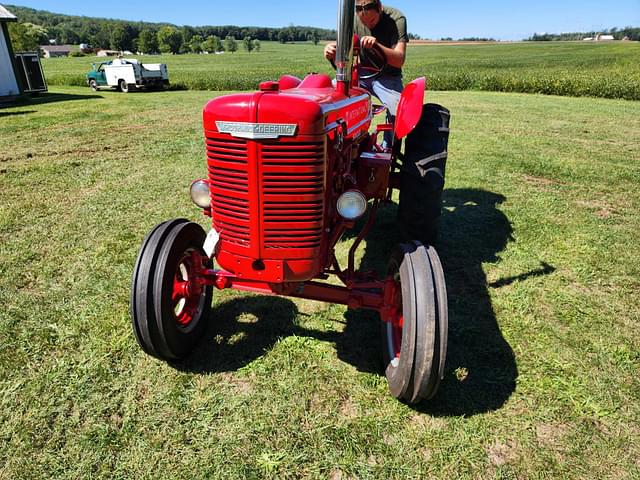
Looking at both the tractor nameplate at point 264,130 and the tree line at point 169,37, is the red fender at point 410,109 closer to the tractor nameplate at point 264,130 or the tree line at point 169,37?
the tractor nameplate at point 264,130

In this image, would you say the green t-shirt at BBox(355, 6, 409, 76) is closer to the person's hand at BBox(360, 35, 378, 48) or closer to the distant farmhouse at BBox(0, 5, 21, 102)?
the person's hand at BBox(360, 35, 378, 48)

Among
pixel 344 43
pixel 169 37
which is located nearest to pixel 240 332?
pixel 344 43

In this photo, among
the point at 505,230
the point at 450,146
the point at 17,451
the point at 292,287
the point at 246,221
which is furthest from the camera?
the point at 450,146

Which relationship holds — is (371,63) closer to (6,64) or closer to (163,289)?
(163,289)

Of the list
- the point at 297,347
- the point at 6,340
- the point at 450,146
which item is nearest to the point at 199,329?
the point at 297,347

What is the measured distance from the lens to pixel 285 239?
7.49ft

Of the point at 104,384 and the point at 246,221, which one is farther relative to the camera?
the point at 104,384

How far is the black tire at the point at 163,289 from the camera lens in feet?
7.82

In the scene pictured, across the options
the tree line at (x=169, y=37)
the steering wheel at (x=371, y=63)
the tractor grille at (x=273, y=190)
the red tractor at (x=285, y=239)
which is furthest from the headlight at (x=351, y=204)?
the tree line at (x=169, y=37)

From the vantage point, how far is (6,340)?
288 cm

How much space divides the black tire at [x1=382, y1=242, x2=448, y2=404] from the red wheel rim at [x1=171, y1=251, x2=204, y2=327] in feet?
4.12

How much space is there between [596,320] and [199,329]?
9.06 feet

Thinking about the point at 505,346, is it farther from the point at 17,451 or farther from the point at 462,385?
the point at 17,451

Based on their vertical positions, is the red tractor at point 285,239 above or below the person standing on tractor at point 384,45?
below
